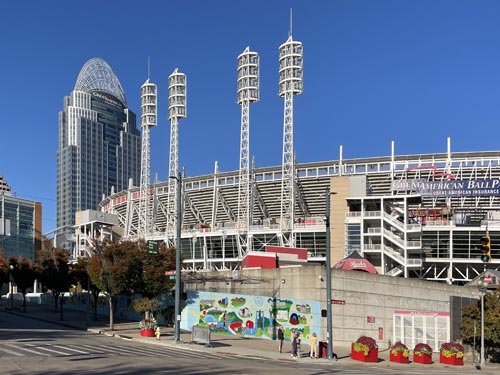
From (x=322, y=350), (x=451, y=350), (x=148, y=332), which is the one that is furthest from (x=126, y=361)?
(x=451, y=350)

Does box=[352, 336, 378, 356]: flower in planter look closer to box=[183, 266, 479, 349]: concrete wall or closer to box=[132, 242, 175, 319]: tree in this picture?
box=[183, 266, 479, 349]: concrete wall

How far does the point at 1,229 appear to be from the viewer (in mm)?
98000

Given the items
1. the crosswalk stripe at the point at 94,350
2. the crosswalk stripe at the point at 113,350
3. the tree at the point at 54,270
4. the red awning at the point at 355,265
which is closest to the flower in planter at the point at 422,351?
the crosswalk stripe at the point at 94,350

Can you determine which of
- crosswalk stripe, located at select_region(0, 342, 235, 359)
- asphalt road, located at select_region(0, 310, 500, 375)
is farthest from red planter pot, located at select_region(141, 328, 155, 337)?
crosswalk stripe, located at select_region(0, 342, 235, 359)

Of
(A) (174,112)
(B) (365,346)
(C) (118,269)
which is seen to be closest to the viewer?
(B) (365,346)

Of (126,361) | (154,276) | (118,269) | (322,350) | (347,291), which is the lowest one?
(322,350)

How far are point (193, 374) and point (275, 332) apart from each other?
2305 centimetres

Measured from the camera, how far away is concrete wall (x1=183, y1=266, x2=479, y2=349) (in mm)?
46009

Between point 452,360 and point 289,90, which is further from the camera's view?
point 289,90

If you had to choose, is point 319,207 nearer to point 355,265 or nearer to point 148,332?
point 355,265

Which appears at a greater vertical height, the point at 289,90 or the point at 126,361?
the point at 289,90

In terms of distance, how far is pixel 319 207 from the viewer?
398ft

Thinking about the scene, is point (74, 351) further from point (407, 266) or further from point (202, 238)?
point (202, 238)

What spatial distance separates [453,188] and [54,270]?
55.5 meters
